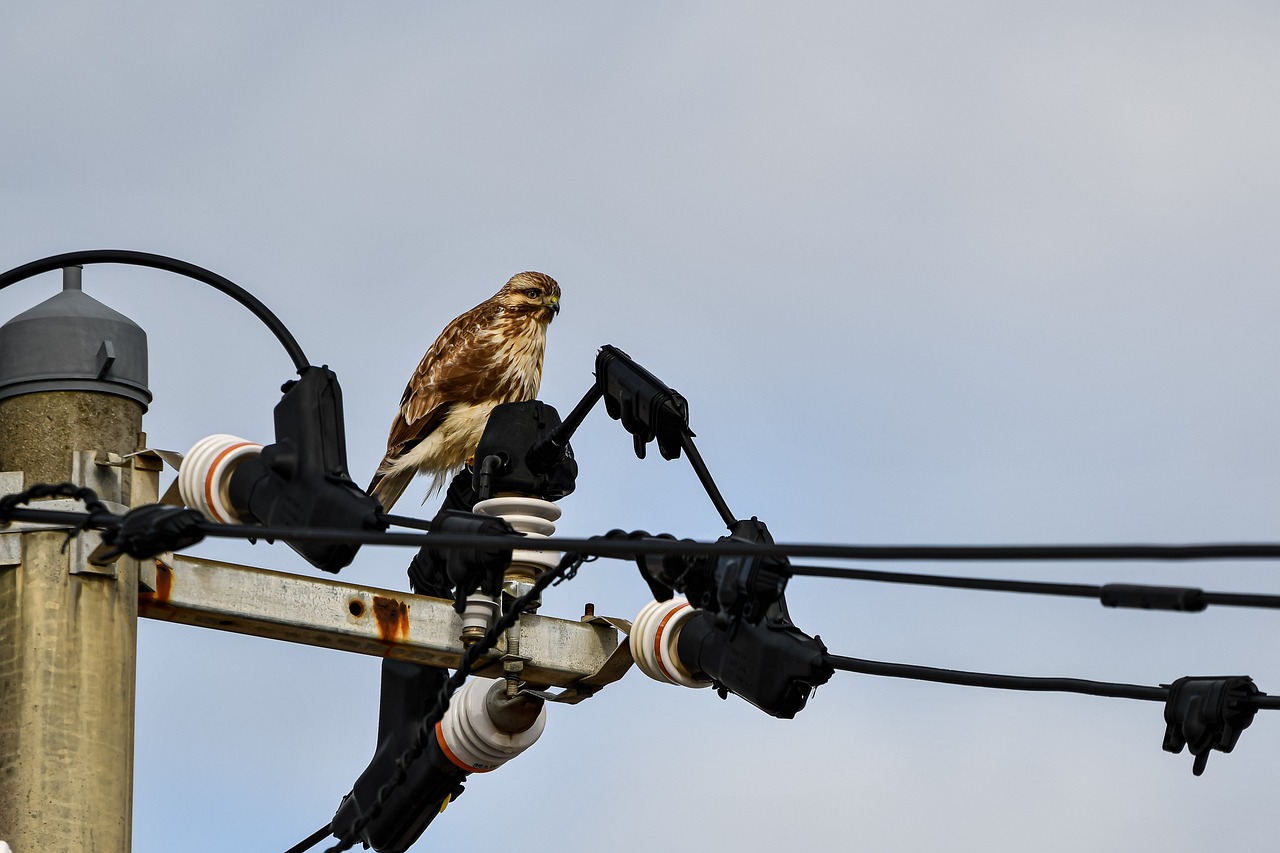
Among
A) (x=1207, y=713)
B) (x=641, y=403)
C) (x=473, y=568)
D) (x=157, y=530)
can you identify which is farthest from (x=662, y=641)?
(x=157, y=530)

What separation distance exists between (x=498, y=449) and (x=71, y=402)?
1.43 metres

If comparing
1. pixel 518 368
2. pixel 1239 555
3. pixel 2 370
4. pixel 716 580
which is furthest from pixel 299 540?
pixel 518 368

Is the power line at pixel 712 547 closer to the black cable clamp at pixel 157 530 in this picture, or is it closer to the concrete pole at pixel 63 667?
the black cable clamp at pixel 157 530

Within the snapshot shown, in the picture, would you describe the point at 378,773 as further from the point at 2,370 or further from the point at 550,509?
the point at 2,370

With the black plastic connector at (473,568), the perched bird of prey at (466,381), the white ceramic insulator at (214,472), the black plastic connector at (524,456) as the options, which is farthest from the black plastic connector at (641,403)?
the perched bird of prey at (466,381)

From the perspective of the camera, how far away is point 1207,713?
5730 millimetres

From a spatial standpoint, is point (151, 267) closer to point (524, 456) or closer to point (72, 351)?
point (72, 351)

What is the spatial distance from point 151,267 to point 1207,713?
320 centimetres

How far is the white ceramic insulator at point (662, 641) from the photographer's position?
6098 millimetres

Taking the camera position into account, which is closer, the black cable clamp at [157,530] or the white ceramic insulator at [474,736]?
the black cable clamp at [157,530]

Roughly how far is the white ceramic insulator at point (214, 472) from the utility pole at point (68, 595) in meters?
0.47

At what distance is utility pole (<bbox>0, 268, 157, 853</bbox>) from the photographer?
5.28 meters

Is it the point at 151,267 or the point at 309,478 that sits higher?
the point at 151,267

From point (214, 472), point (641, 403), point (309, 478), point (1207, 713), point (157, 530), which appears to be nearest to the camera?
point (157, 530)
